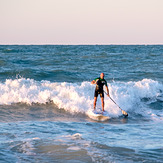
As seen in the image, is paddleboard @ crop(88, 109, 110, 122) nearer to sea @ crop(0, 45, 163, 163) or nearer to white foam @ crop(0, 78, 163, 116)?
sea @ crop(0, 45, 163, 163)

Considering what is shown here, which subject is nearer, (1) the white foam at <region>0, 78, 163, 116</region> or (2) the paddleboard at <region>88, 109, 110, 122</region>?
(2) the paddleboard at <region>88, 109, 110, 122</region>

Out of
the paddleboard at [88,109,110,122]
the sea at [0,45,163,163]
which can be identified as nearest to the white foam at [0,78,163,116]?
the sea at [0,45,163,163]

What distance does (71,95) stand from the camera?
15297 mm

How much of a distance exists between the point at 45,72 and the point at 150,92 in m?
8.65

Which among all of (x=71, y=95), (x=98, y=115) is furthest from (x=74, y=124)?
(x=71, y=95)

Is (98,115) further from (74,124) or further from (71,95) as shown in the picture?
(71,95)

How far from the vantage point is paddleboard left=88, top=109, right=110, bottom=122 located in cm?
1206

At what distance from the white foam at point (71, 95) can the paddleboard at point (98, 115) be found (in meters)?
0.43

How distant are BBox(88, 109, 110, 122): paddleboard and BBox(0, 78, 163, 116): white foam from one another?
1.43 ft

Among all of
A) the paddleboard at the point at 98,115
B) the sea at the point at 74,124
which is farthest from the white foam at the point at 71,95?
the paddleboard at the point at 98,115

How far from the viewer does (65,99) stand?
14.9 m

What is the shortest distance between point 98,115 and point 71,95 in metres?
3.25

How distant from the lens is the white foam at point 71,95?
1413 centimetres

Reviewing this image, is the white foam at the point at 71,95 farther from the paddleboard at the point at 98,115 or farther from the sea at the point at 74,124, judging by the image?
the paddleboard at the point at 98,115
